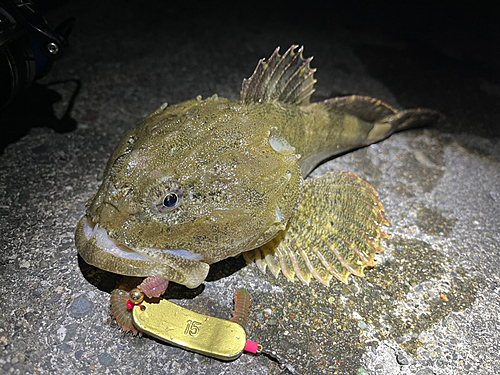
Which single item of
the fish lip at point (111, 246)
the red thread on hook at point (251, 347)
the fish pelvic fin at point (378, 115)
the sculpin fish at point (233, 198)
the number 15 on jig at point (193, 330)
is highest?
the fish pelvic fin at point (378, 115)

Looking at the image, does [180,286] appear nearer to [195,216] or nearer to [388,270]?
[195,216]

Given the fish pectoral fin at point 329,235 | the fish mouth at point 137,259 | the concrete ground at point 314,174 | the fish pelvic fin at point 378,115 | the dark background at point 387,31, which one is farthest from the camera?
the dark background at point 387,31

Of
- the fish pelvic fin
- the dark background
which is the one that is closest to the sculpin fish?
the fish pelvic fin

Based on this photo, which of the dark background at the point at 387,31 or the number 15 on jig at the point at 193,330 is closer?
the number 15 on jig at the point at 193,330

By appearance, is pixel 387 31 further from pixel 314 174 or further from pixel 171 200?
pixel 171 200

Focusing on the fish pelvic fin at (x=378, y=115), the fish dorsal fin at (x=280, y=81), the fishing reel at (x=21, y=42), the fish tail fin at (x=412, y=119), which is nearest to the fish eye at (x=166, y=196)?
the fish dorsal fin at (x=280, y=81)

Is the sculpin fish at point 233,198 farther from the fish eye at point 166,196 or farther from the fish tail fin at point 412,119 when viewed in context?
the fish tail fin at point 412,119
